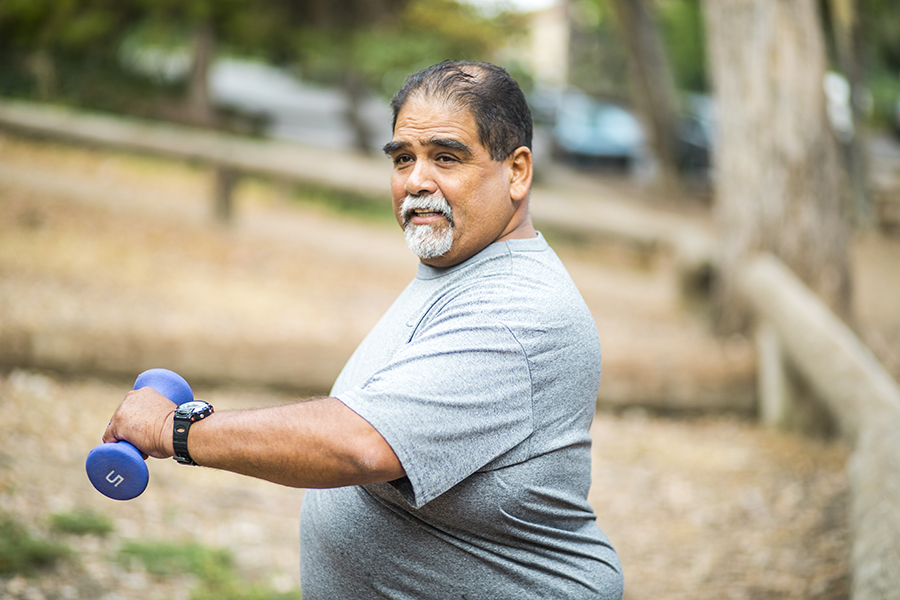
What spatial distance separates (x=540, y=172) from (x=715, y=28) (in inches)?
258

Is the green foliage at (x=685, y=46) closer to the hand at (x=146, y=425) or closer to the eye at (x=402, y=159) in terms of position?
the eye at (x=402, y=159)

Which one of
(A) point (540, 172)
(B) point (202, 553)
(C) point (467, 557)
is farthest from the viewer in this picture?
(A) point (540, 172)

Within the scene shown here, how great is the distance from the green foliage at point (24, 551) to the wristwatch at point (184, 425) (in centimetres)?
190

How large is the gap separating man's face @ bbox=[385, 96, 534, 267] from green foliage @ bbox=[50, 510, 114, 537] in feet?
7.62

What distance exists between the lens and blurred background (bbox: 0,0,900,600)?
143 inches

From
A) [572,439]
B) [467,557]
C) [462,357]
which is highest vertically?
[462,357]

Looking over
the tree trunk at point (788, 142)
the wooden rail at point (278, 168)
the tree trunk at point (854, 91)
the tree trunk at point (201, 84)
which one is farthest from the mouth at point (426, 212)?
the tree trunk at point (201, 84)

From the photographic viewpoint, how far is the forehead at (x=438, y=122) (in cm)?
173

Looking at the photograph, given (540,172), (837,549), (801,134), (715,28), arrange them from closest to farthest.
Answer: (837,549) → (801,134) → (715,28) → (540,172)

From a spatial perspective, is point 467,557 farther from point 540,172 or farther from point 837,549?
point 540,172

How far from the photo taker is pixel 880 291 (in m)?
9.12

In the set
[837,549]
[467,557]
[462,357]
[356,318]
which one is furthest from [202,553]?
[356,318]

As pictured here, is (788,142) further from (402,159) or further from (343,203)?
(343,203)

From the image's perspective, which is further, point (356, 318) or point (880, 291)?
point (880, 291)
